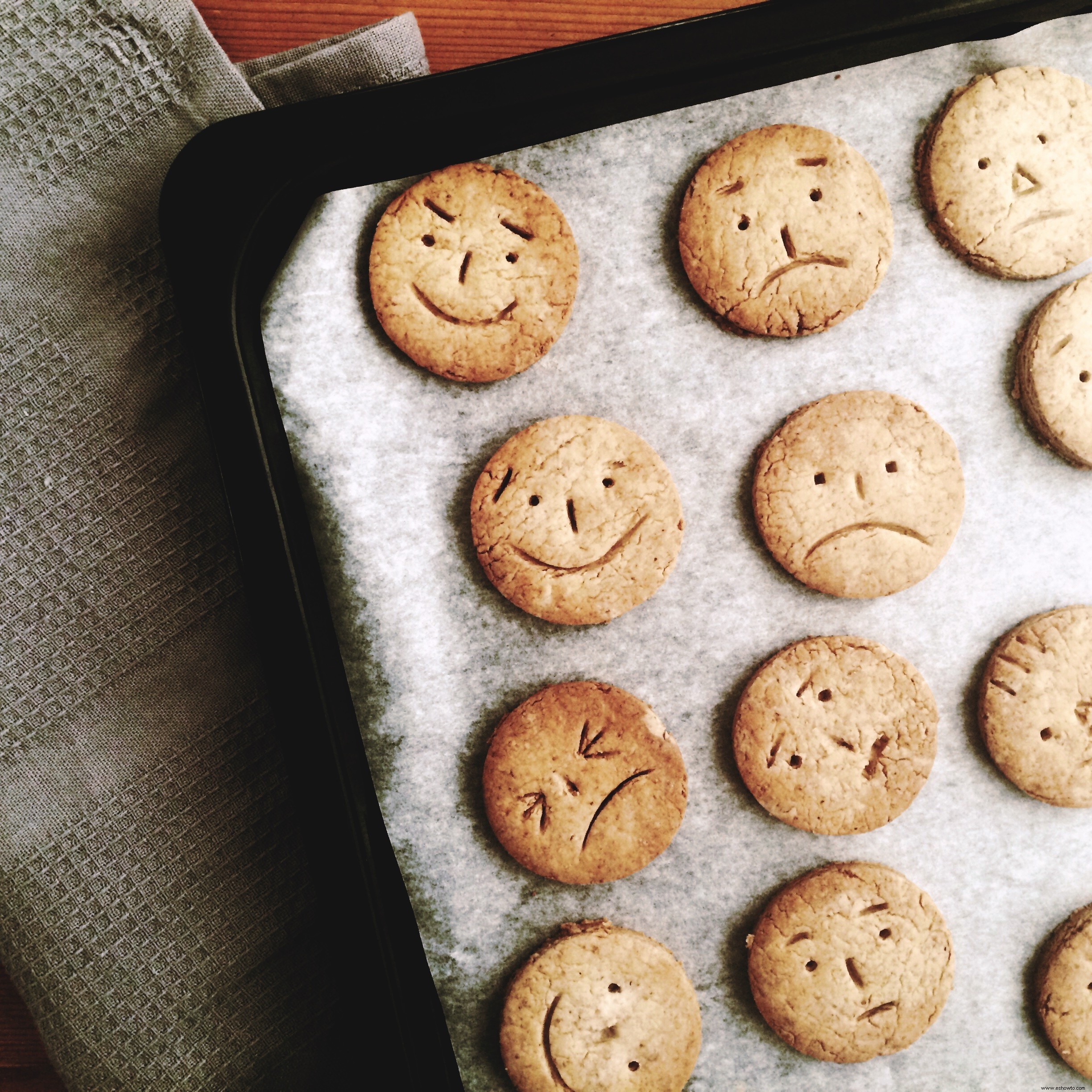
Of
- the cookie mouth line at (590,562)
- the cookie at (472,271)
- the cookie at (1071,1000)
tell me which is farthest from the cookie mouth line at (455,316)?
the cookie at (1071,1000)

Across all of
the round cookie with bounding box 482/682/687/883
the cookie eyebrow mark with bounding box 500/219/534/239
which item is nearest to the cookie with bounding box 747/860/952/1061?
the round cookie with bounding box 482/682/687/883

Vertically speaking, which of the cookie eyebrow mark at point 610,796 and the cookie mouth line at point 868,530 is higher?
the cookie mouth line at point 868,530

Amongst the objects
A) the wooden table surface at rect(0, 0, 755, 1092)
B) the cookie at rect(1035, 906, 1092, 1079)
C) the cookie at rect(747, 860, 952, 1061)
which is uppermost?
the wooden table surface at rect(0, 0, 755, 1092)

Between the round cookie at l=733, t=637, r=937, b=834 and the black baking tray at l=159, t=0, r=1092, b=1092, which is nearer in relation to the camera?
the black baking tray at l=159, t=0, r=1092, b=1092

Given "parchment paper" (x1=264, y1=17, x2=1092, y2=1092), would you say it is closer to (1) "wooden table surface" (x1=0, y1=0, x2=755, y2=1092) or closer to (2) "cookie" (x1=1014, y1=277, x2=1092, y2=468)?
(2) "cookie" (x1=1014, y1=277, x2=1092, y2=468)

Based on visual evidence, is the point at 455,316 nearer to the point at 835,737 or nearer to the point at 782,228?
the point at 782,228

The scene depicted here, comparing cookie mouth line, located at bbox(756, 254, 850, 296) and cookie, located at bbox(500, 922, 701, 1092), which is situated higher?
cookie mouth line, located at bbox(756, 254, 850, 296)

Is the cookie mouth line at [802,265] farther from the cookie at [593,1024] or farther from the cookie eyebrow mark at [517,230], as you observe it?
the cookie at [593,1024]

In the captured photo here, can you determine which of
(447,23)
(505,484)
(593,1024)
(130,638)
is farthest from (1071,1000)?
(447,23)
